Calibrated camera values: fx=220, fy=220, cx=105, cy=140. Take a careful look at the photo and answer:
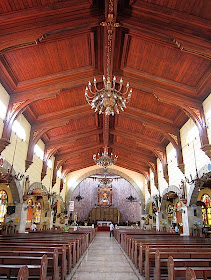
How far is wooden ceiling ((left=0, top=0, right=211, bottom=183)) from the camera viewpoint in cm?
754

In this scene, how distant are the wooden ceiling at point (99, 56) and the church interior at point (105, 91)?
1.5 inches

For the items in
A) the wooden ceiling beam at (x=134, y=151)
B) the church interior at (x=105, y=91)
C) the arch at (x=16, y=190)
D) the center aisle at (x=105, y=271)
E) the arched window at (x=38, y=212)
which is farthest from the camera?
the arched window at (x=38, y=212)

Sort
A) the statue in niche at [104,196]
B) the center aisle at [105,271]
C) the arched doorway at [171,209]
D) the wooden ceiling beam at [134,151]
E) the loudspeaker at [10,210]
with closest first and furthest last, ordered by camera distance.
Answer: the center aisle at [105,271] → the loudspeaker at [10,210] → the arched doorway at [171,209] → the wooden ceiling beam at [134,151] → the statue in niche at [104,196]

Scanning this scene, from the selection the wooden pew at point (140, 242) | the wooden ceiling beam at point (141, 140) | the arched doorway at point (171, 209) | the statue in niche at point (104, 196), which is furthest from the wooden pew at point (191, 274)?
the statue in niche at point (104, 196)

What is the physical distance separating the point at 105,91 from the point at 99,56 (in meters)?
3.27

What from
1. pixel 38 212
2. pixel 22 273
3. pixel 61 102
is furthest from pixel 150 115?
pixel 38 212

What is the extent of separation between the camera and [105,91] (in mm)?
7777

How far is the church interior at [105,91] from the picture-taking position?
7.60 metres

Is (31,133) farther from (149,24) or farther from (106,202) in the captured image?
(106,202)

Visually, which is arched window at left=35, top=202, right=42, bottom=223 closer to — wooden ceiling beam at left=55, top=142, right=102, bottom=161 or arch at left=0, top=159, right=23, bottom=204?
wooden ceiling beam at left=55, top=142, right=102, bottom=161

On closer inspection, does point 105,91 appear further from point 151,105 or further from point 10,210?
point 10,210

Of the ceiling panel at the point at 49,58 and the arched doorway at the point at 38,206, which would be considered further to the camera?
the arched doorway at the point at 38,206

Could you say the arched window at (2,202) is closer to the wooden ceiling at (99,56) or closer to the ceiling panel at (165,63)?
the wooden ceiling at (99,56)

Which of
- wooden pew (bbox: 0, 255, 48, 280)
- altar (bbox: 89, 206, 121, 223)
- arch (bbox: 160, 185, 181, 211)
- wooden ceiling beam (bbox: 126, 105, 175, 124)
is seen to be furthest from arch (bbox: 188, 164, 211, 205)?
altar (bbox: 89, 206, 121, 223)
